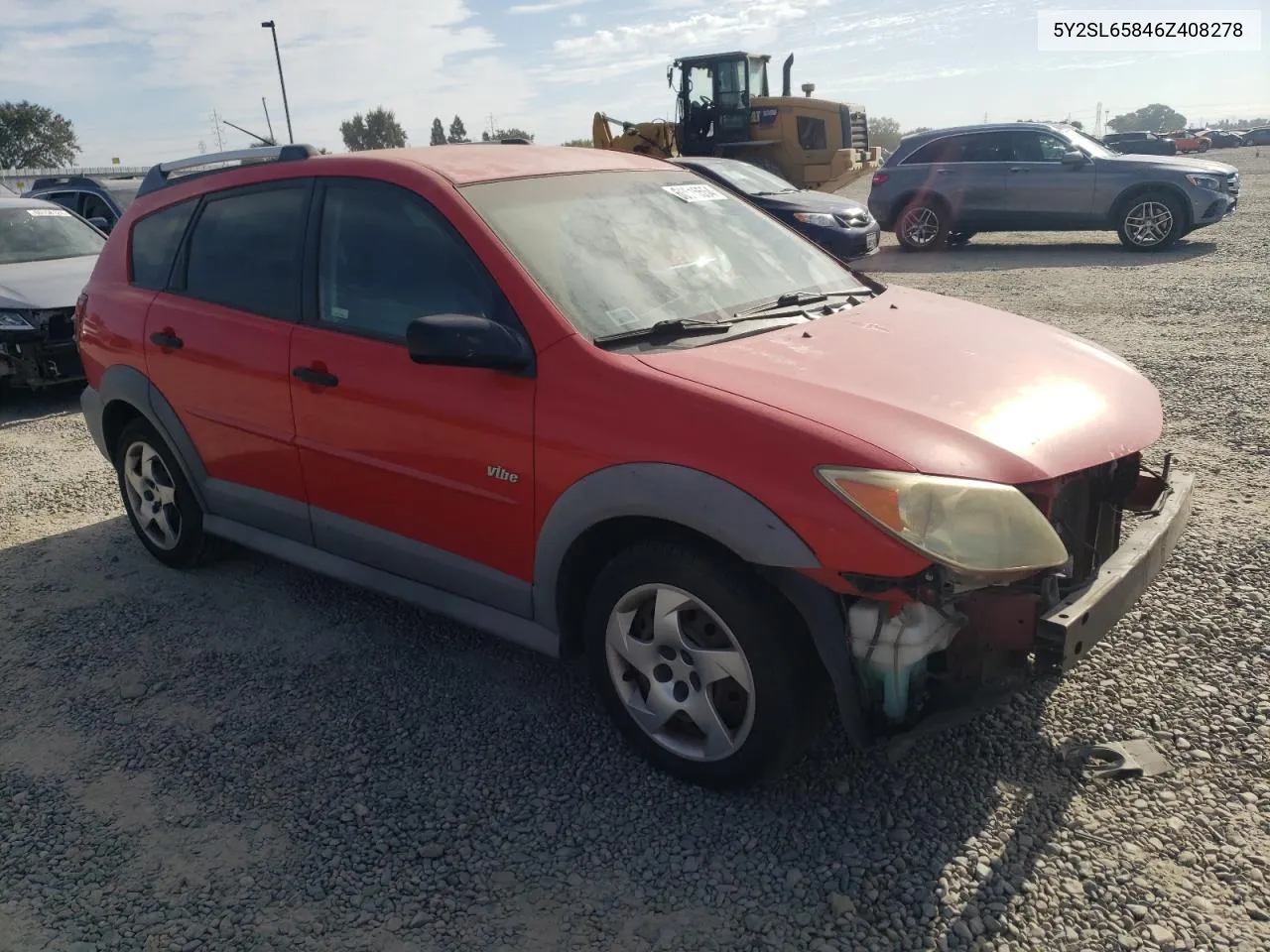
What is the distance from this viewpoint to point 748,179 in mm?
12672

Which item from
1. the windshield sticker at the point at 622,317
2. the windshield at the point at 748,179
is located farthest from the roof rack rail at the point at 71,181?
the windshield sticker at the point at 622,317

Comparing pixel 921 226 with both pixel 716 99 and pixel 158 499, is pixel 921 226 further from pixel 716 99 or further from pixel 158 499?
pixel 158 499

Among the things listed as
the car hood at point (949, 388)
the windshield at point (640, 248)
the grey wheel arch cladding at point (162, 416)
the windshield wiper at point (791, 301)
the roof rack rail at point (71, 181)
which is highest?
the roof rack rail at point (71, 181)

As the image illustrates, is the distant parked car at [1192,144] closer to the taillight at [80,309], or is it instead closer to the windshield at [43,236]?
the windshield at [43,236]

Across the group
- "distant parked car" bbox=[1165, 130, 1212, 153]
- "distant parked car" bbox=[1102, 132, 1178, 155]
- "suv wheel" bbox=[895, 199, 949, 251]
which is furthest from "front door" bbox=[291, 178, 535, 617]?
"distant parked car" bbox=[1165, 130, 1212, 153]

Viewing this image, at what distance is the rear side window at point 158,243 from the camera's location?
431cm

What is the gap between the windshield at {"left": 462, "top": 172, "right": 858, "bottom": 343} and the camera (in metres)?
3.09

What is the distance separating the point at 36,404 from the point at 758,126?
1331cm

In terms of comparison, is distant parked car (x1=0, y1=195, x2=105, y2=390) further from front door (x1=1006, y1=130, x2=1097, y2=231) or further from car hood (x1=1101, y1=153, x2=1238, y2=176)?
car hood (x1=1101, y1=153, x2=1238, y2=176)

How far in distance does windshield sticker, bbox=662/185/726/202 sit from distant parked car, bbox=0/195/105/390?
599cm

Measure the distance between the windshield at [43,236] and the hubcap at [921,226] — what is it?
423 inches

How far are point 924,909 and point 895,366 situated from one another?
1470mm

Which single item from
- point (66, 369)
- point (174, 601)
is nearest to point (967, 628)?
point (174, 601)

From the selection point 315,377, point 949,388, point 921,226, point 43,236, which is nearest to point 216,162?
point 315,377
